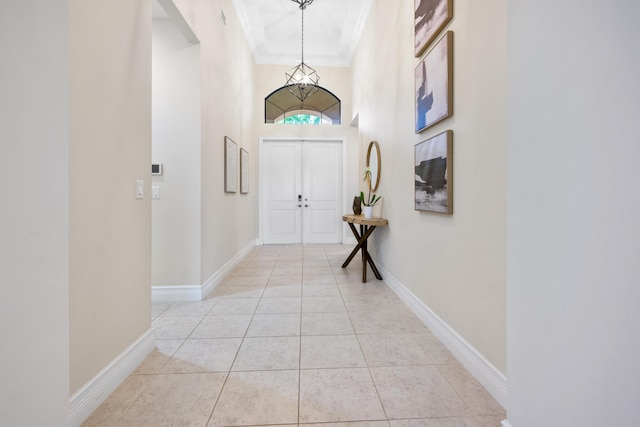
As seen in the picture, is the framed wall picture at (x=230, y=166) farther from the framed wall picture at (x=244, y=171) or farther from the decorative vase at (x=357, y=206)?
the decorative vase at (x=357, y=206)

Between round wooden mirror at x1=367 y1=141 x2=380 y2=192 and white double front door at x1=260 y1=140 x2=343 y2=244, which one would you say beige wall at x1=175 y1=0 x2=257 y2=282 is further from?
round wooden mirror at x1=367 y1=141 x2=380 y2=192

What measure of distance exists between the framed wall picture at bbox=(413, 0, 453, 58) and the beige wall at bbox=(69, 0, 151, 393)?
1.87 m

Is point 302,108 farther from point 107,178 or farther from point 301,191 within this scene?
point 107,178

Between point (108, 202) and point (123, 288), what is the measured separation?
0.49 metres

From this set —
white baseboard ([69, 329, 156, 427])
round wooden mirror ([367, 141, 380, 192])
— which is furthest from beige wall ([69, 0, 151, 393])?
round wooden mirror ([367, 141, 380, 192])

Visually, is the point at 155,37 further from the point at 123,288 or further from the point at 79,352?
the point at 79,352

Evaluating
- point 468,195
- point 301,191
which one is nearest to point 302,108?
point 301,191

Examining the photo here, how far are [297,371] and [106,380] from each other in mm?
952

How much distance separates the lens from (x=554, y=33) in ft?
2.81

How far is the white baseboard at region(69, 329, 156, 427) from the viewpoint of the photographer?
1223 mm

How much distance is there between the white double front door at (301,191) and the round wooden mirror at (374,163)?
6.61 ft

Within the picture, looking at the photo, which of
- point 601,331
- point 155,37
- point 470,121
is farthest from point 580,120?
point 155,37

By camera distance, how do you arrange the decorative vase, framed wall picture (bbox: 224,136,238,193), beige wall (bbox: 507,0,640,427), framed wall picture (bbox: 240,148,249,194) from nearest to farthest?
beige wall (bbox: 507,0,640,427) → framed wall picture (bbox: 224,136,238,193) → the decorative vase → framed wall picture (bbox: 240,148,249,194)

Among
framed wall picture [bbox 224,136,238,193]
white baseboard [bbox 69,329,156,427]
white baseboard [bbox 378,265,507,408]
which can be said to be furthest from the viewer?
framed wall picture [bbox 224,136,238,193]
